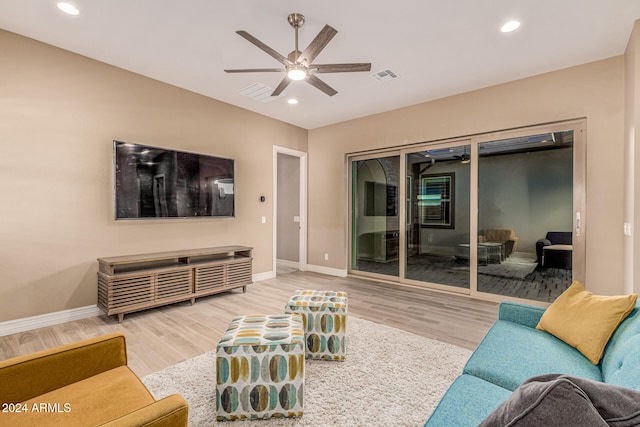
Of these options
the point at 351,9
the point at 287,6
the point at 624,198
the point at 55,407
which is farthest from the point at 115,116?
the point at 624,198

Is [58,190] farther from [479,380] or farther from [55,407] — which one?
[479,380]

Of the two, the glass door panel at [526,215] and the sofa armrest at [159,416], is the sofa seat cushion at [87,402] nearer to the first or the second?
the sofa armrest at [159,416]

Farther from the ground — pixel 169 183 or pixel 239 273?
pixel 169 183

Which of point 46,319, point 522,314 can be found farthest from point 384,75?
point 46,319

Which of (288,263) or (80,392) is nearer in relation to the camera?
(80,392)

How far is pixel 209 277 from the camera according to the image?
4.08 metres

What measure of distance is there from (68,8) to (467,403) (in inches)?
163

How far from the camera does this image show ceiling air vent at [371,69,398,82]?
3.69 metres

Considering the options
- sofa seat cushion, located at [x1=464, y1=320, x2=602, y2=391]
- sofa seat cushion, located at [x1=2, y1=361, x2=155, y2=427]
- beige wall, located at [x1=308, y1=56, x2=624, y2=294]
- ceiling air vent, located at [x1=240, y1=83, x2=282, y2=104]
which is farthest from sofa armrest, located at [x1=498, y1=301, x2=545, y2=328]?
ceiling air vent, located at [x1=240, y1=83, x2=282, y2=104]

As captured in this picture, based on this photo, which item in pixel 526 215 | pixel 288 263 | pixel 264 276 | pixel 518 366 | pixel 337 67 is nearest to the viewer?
pixel 518 366

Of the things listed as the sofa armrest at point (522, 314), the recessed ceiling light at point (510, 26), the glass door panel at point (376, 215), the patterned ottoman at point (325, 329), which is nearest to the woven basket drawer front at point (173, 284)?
the patterned ottoman at point (325, 329)

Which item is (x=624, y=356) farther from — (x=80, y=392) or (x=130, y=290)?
(x=130, y=290)

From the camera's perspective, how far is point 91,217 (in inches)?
136

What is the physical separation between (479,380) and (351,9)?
2.92 meters
